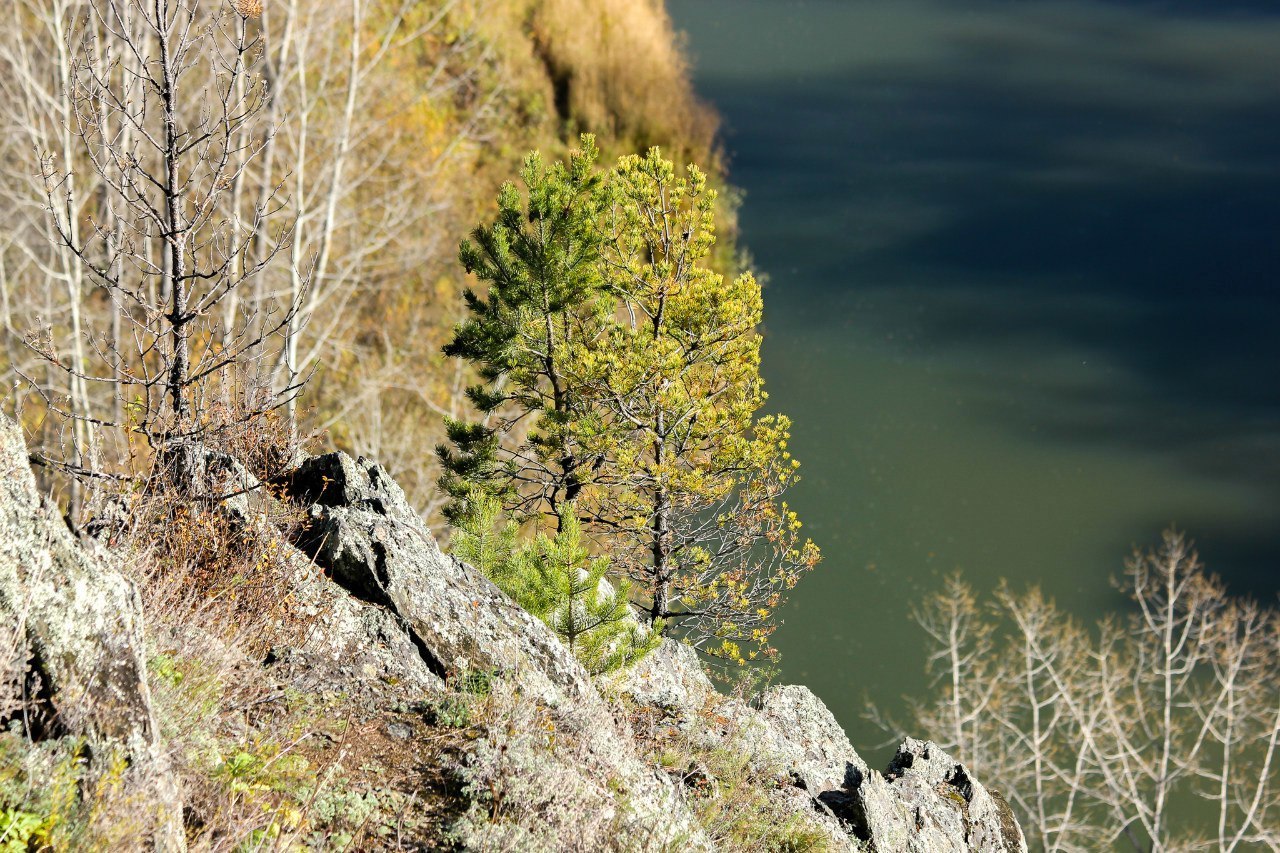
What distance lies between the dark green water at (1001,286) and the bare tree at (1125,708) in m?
1.09

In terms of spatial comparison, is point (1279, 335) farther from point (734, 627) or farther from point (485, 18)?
point (734, 627)

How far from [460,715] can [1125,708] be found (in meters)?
24.4

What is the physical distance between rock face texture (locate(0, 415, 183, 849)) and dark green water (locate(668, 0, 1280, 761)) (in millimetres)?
20291

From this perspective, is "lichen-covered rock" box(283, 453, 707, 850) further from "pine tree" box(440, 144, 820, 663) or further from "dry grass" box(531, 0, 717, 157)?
"dry grass" box(531, 0, 717, 157)

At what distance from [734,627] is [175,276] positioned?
7771mm

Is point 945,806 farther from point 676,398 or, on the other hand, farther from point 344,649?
point 344,649

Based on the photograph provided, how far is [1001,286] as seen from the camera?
129ft

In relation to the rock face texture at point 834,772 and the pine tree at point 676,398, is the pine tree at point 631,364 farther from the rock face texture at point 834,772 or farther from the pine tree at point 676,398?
the rock face texture at point 834,772

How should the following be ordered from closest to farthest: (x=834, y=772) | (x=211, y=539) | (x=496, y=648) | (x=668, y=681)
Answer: (x=211, y=539) < (x=496, y=648) < (x=834, y=772) < (x=668, y=681)

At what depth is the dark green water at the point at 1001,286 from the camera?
27.8m

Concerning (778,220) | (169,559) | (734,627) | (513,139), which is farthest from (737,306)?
(778,220)

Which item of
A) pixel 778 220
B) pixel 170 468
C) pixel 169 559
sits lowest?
pixel 169 559

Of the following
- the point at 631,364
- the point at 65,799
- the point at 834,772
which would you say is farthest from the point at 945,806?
the point at 65,799

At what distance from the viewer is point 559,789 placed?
242 inches
